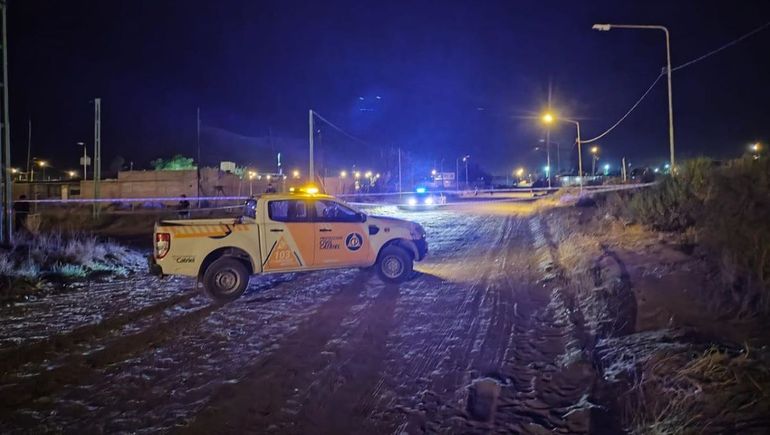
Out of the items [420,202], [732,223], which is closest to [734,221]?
[732,223]

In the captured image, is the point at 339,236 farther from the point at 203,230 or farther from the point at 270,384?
the point at 270,384

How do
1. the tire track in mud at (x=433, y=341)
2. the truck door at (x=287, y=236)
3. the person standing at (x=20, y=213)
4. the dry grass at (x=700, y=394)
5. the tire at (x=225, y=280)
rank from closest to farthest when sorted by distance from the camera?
the dry grass at (x=700, y=394) < the tire track in mud at (x=433, y=341) < the tire at (x=225, y=280) < the truck door at (x=287, y=236) < the person standing at (x=20, y=213)

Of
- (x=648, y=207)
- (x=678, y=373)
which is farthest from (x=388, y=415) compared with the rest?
(x=648, y=207)

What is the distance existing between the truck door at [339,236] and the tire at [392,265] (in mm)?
317

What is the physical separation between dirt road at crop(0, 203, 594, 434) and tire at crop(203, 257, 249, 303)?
0.38 meters

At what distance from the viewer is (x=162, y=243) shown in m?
10.9

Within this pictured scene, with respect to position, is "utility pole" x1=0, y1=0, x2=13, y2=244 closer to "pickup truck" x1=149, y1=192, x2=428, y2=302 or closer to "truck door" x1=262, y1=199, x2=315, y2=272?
"pickup truck" x1=149, y1=192, x2=428, y2=302

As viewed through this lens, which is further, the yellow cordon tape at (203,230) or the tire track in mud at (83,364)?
the yellow cordon tape at (203,230)

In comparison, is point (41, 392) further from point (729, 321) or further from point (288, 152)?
point (288, 152)

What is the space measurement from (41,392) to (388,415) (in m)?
3.67

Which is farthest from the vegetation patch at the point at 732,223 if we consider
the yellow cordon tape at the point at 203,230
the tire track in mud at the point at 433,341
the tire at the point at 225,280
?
the yellow cordon tape at the point at 203,230

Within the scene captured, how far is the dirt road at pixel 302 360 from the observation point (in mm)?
5523

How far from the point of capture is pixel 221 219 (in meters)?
11.5

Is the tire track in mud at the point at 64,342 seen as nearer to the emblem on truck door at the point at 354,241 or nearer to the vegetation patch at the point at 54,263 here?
the vegetation patch at the point at 54,263
